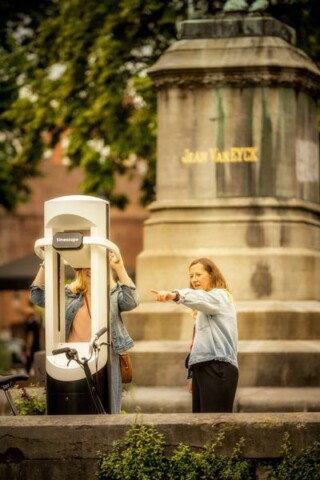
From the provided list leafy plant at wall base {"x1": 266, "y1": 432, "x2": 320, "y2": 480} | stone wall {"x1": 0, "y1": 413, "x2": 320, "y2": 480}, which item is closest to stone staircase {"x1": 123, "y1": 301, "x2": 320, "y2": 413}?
stone wall {"x1": 0, "y1": 413, "x2": 320, "y2": 480}

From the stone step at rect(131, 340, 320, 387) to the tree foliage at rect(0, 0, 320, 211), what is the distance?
1304 cm

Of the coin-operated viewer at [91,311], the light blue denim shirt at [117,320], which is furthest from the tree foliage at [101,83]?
the coin-operated viewer at [91,311]

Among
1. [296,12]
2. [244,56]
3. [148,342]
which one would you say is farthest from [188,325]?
[296,12]

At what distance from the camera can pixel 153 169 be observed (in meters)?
29.4

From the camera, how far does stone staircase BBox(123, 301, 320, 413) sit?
45.8 ft

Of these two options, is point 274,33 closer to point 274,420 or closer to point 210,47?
point 210,47

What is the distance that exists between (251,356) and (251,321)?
615 millimetres

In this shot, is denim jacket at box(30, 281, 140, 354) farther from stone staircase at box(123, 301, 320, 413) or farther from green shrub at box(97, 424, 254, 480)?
stone staircase at box(123, 301, 320, 413)

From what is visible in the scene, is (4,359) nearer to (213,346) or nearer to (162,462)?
(213,346)

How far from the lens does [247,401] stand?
13836 mm

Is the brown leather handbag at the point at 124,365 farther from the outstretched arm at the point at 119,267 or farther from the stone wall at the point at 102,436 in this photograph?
the stone wall at the point at 102,436

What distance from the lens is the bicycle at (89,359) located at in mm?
10008

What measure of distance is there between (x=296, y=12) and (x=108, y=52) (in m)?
4.09

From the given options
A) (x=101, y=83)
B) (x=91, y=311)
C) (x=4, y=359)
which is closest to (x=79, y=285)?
(x=91, y=311)
